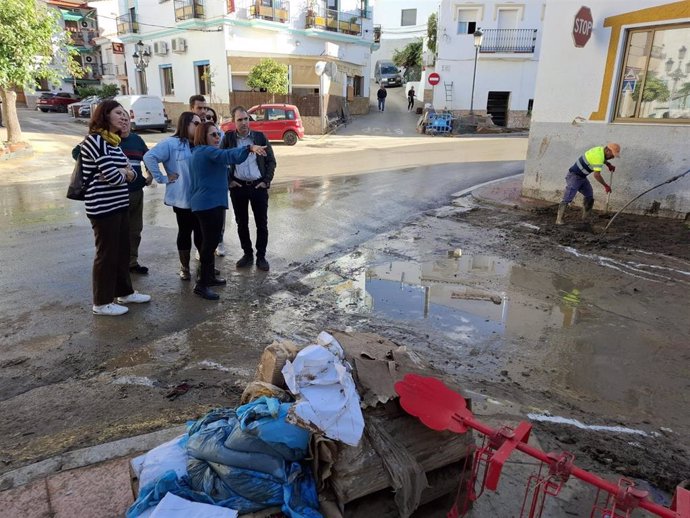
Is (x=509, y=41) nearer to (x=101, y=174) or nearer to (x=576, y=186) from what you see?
(x=576, y=186)

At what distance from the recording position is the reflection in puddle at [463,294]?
16.4ft

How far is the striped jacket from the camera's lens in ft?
13.8

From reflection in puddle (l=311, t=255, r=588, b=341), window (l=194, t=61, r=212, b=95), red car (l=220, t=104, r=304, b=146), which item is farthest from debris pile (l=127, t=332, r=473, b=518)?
window (l=194, t=61, r=212, b=95)

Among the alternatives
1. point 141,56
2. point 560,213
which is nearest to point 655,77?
point 560,213

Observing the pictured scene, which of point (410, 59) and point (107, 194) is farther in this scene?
point (410, 59)

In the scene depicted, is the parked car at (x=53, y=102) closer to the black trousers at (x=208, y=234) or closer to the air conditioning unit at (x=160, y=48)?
the air conditioning unit at (x=160, y=48)

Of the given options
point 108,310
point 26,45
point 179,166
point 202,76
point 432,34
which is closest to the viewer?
point 108,310

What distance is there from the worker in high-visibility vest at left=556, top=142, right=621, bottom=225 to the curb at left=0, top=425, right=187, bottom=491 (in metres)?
7.16

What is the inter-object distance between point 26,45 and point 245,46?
638 inches

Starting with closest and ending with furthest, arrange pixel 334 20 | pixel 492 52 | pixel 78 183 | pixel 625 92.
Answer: pixel 78 183, pixel 625 92, pixel 492 52, pixel 334 20

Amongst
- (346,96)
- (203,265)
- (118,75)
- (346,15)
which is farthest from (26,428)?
(118,75)

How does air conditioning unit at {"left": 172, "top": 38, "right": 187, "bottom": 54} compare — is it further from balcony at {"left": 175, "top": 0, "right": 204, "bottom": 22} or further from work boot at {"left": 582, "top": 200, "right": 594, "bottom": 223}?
work boot at {"left": 582, "top": 200, "right": 594, "bottom": 223}

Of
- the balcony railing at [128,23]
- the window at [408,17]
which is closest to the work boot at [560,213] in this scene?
the balcony railing at [128,23]

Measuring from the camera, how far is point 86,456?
279 cm
